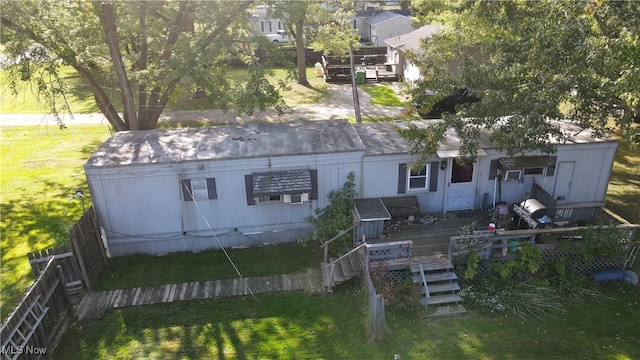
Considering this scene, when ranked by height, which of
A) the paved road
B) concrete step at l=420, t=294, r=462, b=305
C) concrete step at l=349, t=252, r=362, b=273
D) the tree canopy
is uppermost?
the tree canopy

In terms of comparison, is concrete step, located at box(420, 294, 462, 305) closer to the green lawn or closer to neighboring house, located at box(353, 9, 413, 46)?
the green lawn

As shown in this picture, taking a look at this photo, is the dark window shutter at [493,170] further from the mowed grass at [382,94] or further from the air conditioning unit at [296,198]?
the mowed grass at [382,94]

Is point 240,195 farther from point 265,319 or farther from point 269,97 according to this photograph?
→ point 269,97

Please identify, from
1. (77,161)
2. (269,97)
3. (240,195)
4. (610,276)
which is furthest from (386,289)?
(77,161)

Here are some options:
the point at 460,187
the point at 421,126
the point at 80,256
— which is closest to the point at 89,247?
the point at 80,256

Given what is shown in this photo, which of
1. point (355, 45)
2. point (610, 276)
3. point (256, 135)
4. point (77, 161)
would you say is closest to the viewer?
Answer: point (610, 276)

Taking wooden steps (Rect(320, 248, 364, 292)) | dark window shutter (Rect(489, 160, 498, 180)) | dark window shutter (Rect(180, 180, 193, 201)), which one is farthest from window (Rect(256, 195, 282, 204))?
dark window shutter (Rect(489, 160, 498, 180))
